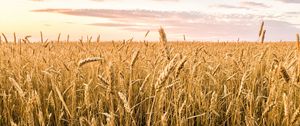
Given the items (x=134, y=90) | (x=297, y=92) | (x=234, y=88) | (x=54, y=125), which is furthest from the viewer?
(x=234, y=88)

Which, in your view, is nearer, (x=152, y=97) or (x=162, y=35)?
(x=162, y=35)

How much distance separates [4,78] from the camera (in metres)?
3.14

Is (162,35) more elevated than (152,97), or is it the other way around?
(162,35)

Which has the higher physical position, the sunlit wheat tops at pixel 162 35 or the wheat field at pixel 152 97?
the sunlit wheat tops at pixel 162 35

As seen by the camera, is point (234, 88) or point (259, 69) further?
point (259, 69)

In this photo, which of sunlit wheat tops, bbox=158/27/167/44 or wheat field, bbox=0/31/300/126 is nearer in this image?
wheat field, bbox=0/31/300/126

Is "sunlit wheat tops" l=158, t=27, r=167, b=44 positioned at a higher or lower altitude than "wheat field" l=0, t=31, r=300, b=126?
higher

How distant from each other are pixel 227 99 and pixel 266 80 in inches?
29.8

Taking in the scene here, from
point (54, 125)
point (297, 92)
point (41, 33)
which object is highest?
point (41, 33)

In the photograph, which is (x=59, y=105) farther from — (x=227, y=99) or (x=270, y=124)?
(x=270, y=124)

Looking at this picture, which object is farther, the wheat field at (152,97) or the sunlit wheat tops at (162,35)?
the sunlit wheat tops at (162,35)

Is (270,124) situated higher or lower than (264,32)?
lower

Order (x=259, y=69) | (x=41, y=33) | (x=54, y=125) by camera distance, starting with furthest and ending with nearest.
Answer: (x=41, y=33) < (x=259, y=69) < (x=54, y=125)

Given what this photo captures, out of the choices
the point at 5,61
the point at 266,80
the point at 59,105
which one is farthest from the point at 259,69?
the point at 5,61
